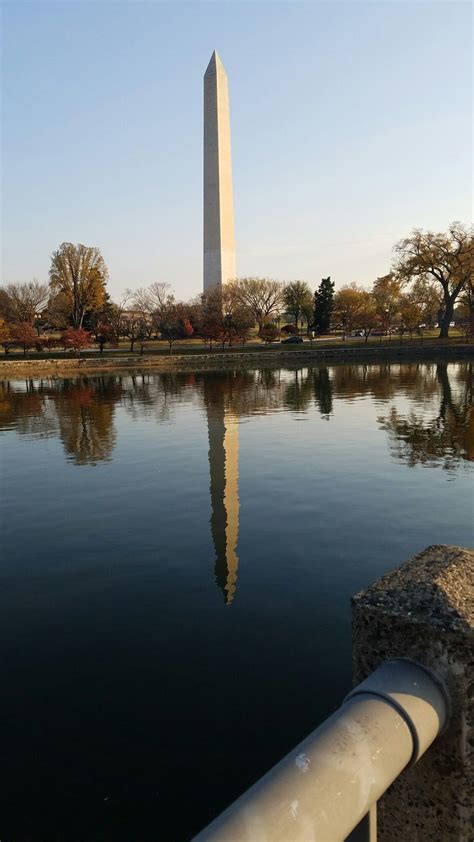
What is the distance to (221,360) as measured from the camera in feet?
243

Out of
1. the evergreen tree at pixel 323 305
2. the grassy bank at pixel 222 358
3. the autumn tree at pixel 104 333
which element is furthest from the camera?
the evergreen tree at pixel 323 305

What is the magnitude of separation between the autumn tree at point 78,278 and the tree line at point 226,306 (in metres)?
0.14

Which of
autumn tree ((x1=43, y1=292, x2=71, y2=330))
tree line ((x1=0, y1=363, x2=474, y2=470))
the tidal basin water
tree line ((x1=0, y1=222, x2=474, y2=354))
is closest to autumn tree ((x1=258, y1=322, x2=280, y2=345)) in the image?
tree line ((x1=0, y1=222, x2=474, y2=354))

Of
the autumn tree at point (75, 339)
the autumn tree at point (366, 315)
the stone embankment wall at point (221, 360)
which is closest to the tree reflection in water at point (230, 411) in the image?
the stone embankment wall at point (221, 360)

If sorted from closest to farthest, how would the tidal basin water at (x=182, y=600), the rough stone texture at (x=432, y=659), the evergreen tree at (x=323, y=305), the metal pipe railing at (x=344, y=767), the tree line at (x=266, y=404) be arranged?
the metal pipe railing at (x=344, y=767)
the rough stone texture at (x=432, y=659)
the tidal basin water at (x=182, y=600)
the tree line at (x=266, y=404)
the evergreen tree at (x=323, y=305)

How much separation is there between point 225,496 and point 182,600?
537 centimetres

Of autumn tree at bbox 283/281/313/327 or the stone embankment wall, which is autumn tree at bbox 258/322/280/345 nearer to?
the stone embankment wall

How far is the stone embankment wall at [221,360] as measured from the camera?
68.2 meters

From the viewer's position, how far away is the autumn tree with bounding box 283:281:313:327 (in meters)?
106

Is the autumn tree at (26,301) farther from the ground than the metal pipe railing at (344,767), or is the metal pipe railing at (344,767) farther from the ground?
the autumn tree at (26,301)

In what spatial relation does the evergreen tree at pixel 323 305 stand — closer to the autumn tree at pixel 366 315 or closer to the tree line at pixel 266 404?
the autumn tree at pixel 366 315

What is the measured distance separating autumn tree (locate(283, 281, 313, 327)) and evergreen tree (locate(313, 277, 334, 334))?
6.01 meters

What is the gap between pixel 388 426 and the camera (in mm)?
21703

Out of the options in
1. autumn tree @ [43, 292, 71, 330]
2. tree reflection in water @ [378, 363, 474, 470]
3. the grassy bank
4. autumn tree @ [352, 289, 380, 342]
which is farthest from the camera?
autumn tree @ [352, 289, 380, 342]
